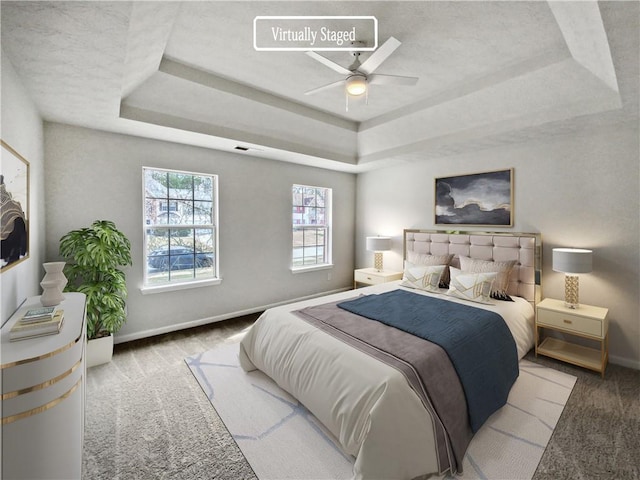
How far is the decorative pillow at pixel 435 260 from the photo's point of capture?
378cm

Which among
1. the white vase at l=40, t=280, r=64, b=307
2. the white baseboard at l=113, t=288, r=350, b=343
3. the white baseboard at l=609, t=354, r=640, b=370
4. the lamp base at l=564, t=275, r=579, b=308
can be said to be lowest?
the white baseboard at l=609, t=354, r=640, b=370

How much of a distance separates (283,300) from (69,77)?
142 inches

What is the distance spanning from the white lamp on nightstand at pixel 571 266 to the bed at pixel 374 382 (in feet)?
1.28

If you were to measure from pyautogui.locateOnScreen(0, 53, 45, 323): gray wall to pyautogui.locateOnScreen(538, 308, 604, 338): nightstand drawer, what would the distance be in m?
4.31

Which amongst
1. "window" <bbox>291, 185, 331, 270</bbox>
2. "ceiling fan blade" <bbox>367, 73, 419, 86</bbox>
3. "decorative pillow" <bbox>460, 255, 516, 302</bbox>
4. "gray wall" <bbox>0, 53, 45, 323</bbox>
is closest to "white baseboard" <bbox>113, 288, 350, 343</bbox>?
"window" <bbox>291, 185, 331, 270</bbox>

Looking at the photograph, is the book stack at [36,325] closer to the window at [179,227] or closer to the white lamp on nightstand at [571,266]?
the window at [179,227]

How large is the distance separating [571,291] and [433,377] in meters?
2.27

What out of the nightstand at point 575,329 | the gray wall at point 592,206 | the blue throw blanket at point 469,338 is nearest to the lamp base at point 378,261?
the gray wall at point 592,206

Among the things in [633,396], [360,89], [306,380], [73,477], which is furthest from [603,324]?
[73,477]

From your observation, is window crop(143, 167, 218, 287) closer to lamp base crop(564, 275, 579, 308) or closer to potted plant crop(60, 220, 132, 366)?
potted plant crop(60, 220, 132, 366)

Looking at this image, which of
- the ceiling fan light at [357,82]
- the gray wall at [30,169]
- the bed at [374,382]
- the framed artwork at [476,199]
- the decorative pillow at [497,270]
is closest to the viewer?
the bed at [374,382]

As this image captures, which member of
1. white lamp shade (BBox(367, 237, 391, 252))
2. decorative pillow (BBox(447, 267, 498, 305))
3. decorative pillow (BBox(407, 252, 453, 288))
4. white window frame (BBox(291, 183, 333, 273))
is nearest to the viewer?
decorative pillow (BBox(447, 267, 498, 305))

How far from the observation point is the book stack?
4.66 feet

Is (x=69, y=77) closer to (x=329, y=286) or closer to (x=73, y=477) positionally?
(x=73, y=477)
